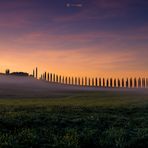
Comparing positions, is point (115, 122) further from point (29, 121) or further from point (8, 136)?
point (8, 136)

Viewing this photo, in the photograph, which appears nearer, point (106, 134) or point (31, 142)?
point (31, 142)

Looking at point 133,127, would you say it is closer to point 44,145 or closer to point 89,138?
point 89,138

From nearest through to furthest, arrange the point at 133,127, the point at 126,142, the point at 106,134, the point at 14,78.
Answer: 1. the point at 126,142
2. the point at 106,134
3. the point at 133,127
4. the point at 14,78

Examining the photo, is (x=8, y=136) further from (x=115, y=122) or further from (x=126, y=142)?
(x=115, y=122)

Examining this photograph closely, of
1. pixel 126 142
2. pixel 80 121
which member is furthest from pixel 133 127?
pixel 126 142

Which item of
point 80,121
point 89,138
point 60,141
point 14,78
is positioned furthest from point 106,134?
point 14,78

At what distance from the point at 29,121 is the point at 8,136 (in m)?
5.08

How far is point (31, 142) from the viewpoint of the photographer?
16.3 metres

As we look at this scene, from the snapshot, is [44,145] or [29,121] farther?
[29,121]

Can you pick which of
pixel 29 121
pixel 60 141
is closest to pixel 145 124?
pixel 29 121

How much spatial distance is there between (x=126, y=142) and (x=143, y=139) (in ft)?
4.78

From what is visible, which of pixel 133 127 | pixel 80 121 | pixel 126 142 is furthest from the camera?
pixel 80 121

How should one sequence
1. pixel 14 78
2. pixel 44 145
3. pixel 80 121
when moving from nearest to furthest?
pixel 44 145 < pixel 80 121 < pixel 14 78

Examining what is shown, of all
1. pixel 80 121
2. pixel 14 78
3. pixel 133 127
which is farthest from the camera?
pixel 14 78
